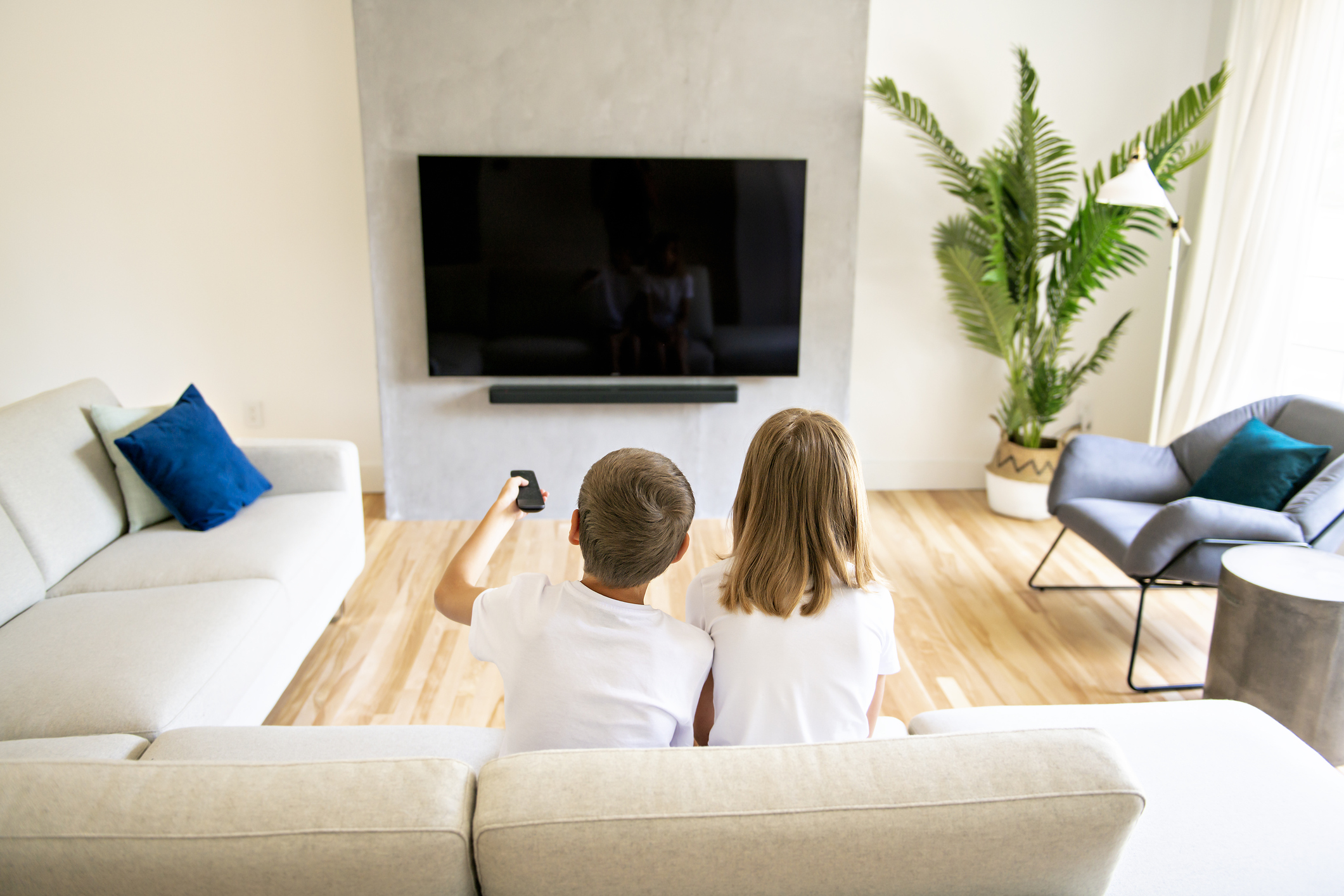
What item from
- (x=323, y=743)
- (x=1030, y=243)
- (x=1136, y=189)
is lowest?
(x=323, y=743)

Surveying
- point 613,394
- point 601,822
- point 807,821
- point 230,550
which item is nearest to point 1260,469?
point 613,394

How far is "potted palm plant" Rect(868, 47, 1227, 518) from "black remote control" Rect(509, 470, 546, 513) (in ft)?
8.97

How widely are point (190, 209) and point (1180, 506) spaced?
163 inches

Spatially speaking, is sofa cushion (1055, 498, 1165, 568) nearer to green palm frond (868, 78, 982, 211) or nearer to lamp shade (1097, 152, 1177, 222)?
lamp shade (1097, 152, 1177, 222)

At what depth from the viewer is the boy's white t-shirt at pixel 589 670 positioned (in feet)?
4.01

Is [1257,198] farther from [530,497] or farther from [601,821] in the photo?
[601,821]

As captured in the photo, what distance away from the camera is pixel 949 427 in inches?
174

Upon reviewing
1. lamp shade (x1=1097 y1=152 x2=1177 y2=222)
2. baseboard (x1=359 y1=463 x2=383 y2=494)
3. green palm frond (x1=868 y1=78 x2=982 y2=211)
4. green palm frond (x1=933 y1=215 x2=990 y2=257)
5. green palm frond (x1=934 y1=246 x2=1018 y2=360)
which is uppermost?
green palm frond (x1=868 y1=78 x2=982 y2=211)

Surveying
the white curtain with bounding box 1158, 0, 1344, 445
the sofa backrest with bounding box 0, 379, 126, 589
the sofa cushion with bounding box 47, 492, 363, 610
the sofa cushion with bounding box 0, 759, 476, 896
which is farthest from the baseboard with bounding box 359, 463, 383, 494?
the white curtain with bounding box 1158, 0, 1344, 445

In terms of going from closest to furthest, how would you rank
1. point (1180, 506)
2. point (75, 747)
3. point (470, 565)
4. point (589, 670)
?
point (589, 670)
point (470, 565)
point (75, 747)
point (1180, 506)

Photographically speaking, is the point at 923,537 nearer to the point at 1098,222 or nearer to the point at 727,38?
the point at 1098,222

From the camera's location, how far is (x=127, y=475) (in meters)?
2.60

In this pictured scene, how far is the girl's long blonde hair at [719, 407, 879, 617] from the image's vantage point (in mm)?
1353

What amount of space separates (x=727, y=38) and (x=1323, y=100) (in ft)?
7.39
